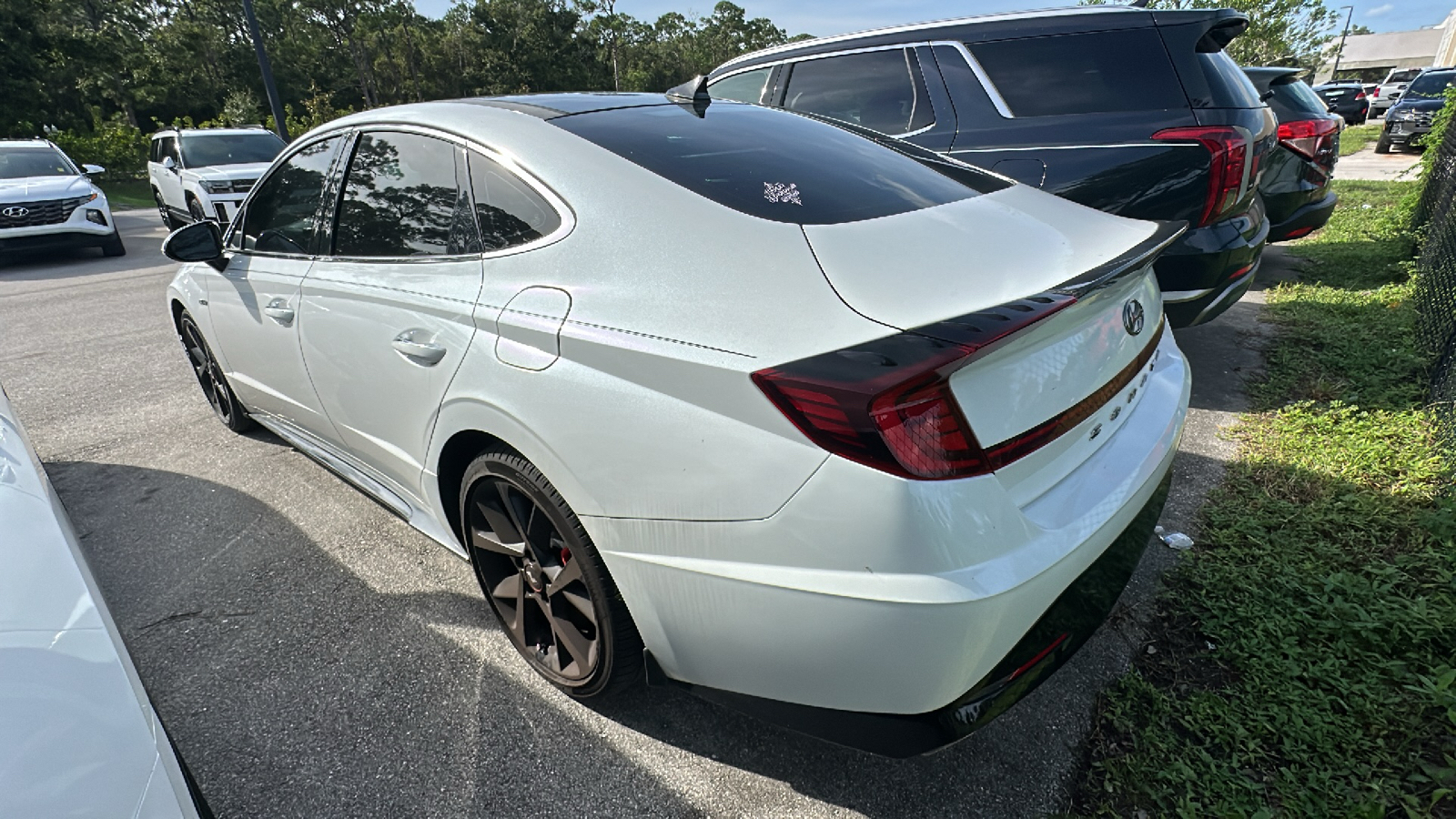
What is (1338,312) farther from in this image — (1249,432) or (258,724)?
(258,724)

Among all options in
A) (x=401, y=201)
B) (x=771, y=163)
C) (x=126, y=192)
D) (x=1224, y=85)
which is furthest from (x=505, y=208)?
(x=126, y=192)

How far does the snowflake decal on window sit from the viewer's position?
5.93 ft

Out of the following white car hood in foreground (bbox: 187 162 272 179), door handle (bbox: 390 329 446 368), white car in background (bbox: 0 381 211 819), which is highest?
white car hood in foreground (bbox: 187 162 272 179)

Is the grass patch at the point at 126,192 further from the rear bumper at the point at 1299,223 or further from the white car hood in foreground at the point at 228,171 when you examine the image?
the rear bumper at the point at 1299,223

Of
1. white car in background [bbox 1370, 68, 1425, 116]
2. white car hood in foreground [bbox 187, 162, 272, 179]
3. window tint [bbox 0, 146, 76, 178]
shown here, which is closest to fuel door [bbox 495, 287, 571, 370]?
white car hood in foreground [bbox 187, 162, 272, 179]

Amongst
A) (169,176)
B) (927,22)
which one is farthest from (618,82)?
(927,22)

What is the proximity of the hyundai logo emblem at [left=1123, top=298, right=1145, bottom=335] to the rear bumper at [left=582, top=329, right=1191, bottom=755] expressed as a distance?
0.21 metres

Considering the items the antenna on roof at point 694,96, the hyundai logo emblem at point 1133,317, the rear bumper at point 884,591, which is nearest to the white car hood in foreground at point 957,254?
the hyundai logo emblem at point 1133,317

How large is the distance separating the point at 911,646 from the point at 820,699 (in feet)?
0.88

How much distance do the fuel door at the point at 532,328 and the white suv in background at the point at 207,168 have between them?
10.7 m

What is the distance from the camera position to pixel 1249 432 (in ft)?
11.6

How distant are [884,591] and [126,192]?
30.2 metres

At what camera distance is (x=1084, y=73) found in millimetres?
3771

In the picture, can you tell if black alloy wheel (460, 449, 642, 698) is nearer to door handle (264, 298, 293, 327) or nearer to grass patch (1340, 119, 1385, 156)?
door handle (264, 298, 293, 327)
